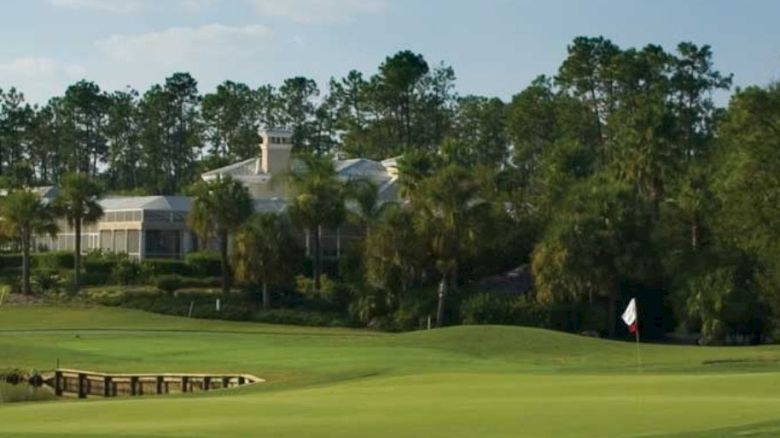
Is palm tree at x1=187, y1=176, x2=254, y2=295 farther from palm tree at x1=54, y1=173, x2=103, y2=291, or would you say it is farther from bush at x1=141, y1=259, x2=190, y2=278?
palm tree at x1=54, y1=173, x2=103, y2=291

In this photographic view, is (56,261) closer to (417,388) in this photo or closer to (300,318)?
(300,318)

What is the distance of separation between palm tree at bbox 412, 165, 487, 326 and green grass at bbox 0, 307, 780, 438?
15.3 meters

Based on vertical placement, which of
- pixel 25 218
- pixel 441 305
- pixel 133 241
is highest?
pixel 25 218

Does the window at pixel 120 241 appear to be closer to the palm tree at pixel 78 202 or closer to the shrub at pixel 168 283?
A: the palm tree at pixel 78 202

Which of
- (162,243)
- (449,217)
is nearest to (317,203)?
(449,217)

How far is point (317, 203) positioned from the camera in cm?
8588

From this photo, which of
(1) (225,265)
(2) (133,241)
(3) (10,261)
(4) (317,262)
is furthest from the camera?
(2) (133,241)

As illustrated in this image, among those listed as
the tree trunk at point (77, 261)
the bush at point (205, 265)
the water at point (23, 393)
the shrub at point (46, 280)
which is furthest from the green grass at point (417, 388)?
the bush at point (205, 265)

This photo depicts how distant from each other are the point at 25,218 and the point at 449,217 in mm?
26338

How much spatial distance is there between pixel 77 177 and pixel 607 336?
34.1 meters

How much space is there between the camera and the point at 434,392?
3031 centimetres

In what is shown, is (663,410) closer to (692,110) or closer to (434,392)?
(434,392)

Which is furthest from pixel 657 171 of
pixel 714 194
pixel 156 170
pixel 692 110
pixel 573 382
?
pixel 156 170

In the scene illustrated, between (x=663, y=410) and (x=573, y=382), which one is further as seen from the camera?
(x=573, y=382)
